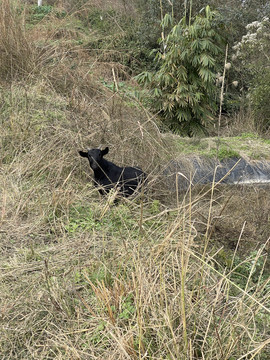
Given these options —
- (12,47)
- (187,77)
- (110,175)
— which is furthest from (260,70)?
(110,175)

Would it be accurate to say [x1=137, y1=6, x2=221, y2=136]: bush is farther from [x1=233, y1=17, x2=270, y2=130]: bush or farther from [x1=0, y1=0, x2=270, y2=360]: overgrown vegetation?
[x1=233, y1=17, x2=270, y2=130]: bush

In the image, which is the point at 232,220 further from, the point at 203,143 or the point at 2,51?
the point at 2,51

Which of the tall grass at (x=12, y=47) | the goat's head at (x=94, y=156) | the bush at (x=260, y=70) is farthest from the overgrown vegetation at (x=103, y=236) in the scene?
the bush at (x=260, y=70)

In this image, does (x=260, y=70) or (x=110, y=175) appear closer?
(x=110, y=175)

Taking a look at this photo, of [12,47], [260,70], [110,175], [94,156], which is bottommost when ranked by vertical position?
[110,175]

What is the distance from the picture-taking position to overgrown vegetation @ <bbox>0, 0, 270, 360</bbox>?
234cm

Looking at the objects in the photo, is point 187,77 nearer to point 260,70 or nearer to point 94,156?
point 260,70

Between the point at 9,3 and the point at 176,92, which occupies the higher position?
the point at 9,3

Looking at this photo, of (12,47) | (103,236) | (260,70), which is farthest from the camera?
(260,70)

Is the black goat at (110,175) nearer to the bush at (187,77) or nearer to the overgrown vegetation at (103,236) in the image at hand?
the overgrown vegetation at (103,236)

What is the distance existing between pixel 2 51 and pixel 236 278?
16.7ft

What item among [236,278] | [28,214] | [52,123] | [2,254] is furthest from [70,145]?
[236,278]

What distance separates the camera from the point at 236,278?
366 centimetres

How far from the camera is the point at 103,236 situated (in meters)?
3.20
